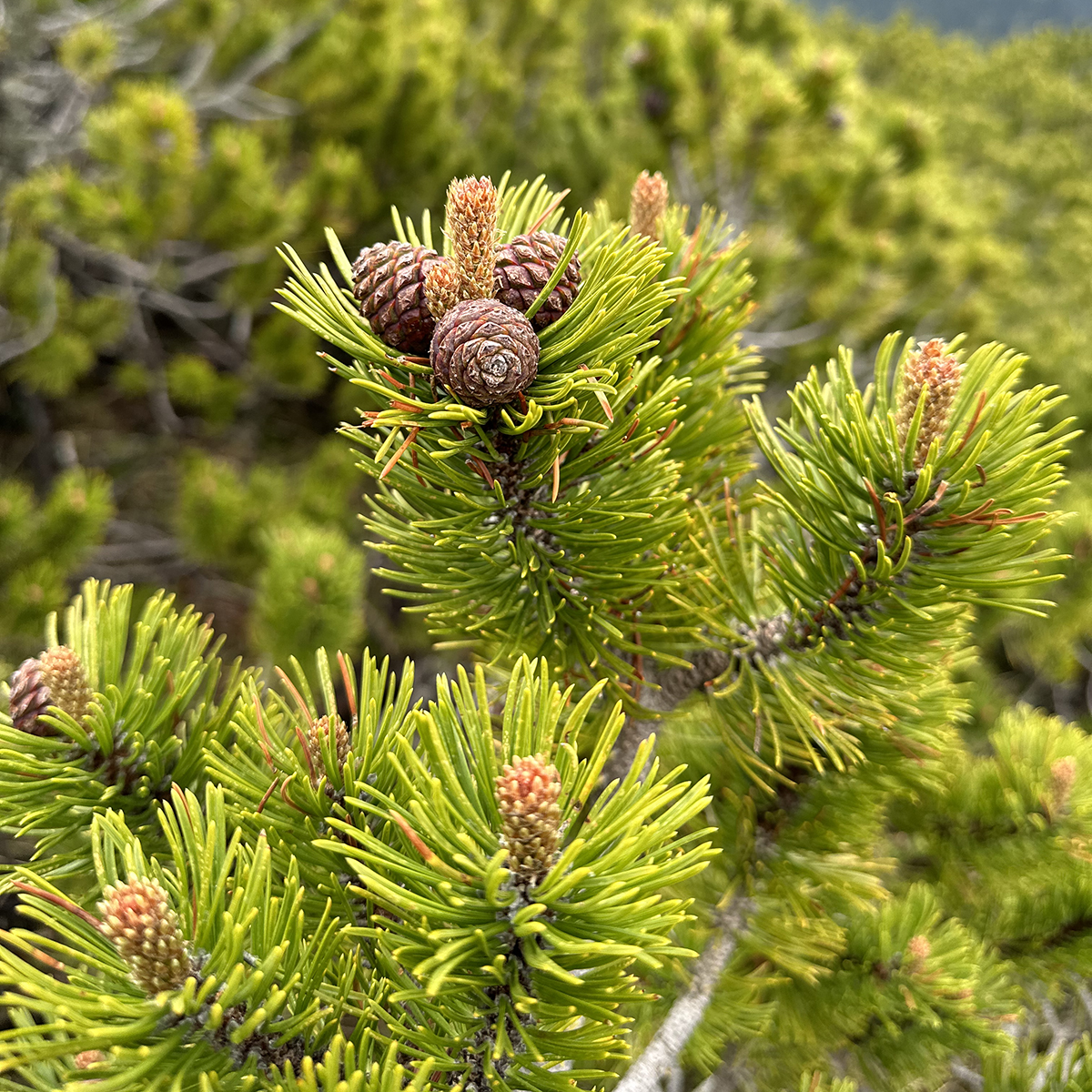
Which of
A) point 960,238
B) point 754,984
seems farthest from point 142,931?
point 960,238

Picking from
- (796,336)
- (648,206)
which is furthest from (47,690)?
(796,336)

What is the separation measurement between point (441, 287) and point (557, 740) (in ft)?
1.20

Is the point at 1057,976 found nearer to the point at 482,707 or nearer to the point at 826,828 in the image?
the point at 826,828

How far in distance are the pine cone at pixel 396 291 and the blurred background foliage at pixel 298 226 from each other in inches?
46.1

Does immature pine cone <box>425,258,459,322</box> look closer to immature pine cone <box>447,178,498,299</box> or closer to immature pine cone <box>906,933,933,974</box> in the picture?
immature pine cone <box>447,178,498,299</box>

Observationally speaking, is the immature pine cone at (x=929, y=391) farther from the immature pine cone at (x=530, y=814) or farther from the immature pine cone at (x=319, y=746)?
the immature pine cone at (x=319, y=746)

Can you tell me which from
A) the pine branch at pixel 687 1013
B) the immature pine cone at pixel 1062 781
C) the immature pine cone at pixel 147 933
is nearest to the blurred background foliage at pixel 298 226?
the pine branch at pixel 687 1013

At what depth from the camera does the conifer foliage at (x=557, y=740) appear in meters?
0.42

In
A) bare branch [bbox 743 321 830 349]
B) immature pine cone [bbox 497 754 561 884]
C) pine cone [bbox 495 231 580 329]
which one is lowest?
immature pine cone [bbox 497 754 561 884]

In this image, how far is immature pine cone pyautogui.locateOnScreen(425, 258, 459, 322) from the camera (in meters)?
0.48

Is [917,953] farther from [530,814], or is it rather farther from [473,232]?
[473,232]

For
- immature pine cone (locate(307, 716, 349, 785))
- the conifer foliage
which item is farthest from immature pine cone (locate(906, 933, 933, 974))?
immature pine cone (locate(307, 716, 349, 785))

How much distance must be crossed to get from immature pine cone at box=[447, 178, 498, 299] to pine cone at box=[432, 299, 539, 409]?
0.09 ft

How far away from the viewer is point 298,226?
90.4 inches
